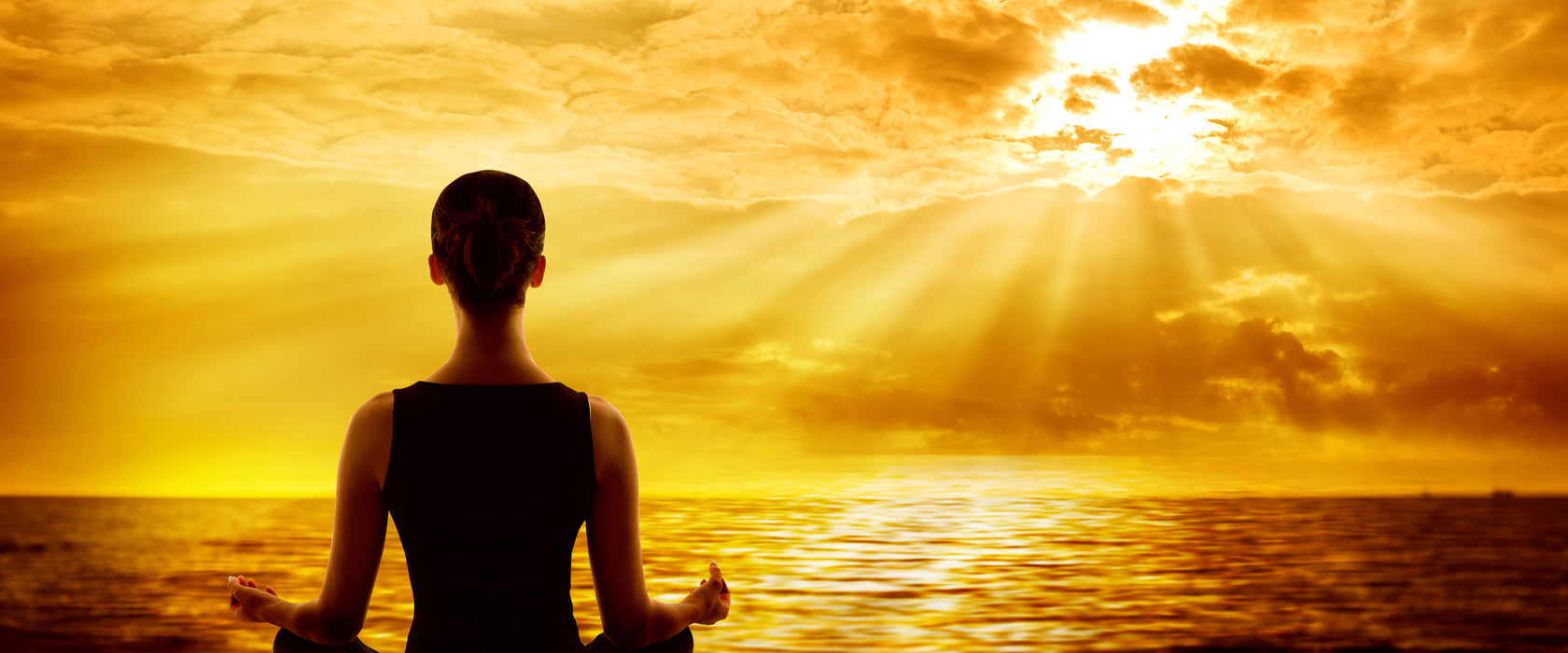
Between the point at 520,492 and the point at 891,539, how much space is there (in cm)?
1869

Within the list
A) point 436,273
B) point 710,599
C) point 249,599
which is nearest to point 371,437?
point 436,273

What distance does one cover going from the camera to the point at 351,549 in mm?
2361

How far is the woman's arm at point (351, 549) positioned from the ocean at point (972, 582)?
25.7 feet

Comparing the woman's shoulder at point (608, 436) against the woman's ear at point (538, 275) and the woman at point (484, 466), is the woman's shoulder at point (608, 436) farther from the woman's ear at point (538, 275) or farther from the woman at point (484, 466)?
the woman's ear at point (538, 275)

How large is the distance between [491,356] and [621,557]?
0.52 m

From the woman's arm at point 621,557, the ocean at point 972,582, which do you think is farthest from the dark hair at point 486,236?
the ocean at point 972,582

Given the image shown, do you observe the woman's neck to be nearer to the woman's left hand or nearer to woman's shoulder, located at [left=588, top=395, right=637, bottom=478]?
woman's shoulder, located at [left=588, top=395, right=637, bottom=478]

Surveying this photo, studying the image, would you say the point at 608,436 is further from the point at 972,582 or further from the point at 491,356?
the point at 972,582

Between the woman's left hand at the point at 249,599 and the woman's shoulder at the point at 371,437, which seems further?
the woman's left hand at the point at 249,599

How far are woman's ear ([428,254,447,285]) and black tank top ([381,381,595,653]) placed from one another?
25cm

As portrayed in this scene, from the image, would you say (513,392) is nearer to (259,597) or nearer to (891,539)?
(259,597)

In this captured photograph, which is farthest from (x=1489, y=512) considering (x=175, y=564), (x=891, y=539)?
(x=175, y=564)

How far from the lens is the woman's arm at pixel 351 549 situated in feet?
7.37

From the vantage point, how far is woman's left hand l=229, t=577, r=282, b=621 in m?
2.42
